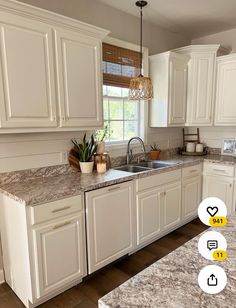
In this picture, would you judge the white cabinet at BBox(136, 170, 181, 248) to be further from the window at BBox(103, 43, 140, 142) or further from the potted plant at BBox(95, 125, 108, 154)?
the window at BBox(103, 43, 140, 142)

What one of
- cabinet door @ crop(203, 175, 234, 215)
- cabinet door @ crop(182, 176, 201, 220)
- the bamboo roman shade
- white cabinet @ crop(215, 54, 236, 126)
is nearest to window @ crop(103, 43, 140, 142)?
the bamboo roman shade

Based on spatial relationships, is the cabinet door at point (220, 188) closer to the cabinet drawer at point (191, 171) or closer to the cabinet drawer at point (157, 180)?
the cabinet drawer at point (191, 171)

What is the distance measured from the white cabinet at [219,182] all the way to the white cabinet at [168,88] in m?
0.80

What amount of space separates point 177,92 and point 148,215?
1735 mm

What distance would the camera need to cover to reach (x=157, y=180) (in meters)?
2.62

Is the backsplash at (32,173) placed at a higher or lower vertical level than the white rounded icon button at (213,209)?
lower

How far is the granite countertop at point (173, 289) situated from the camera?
654mm

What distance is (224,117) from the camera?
3277mm

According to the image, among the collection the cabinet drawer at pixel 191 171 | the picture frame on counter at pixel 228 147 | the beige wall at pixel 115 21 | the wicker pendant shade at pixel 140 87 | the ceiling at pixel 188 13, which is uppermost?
the ceiling at pixel 188 13

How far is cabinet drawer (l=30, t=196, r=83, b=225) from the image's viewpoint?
1.64 meters

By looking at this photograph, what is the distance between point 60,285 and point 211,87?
9.93 feet

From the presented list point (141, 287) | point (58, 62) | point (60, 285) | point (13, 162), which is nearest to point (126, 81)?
point (58, 62)

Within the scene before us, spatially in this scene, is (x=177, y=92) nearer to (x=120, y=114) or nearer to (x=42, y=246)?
(x=120, y=114)

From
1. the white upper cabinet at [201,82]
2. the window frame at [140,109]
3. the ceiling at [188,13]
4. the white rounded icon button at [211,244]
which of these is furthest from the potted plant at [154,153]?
the white rounded icon button at [211,244]
